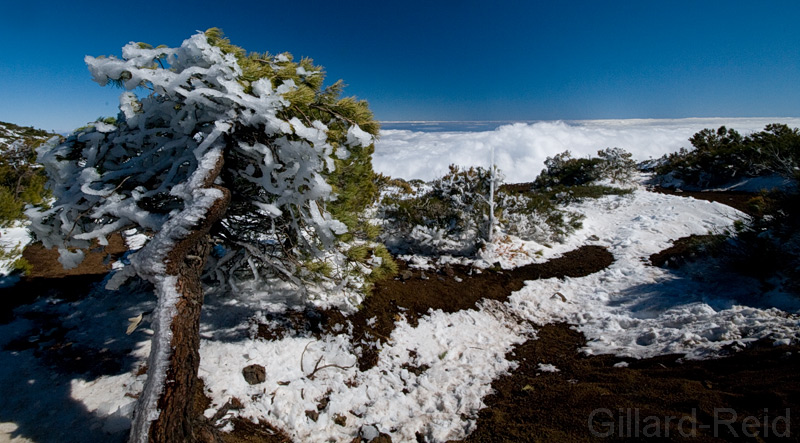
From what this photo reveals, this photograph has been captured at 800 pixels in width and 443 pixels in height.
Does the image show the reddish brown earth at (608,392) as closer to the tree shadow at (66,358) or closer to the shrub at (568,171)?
the tree shadow at (66,358)

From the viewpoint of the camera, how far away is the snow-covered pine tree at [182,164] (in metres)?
2.16

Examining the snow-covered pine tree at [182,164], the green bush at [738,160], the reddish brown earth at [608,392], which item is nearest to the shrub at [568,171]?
the green bush at [738,160]

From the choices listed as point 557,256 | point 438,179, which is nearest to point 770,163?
point 557,256

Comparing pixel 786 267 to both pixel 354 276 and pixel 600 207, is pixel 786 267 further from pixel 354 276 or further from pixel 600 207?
pixel 600 207

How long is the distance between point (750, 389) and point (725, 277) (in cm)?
438

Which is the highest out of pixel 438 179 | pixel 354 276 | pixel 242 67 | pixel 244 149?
pixel 242 67

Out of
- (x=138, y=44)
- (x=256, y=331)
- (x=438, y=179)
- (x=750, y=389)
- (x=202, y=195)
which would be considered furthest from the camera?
(x=438, y=179)

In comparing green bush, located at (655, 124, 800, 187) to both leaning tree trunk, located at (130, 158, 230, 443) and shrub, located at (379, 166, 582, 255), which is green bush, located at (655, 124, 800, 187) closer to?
shrub, located at (379, 166, 582, 255)

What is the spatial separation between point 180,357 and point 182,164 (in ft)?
5.43

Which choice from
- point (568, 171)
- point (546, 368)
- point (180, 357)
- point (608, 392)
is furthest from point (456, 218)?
point (568, 171)

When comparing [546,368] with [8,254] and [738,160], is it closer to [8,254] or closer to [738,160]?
[8,254]

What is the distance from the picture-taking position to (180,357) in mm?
2131

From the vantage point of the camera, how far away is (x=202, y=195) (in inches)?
89.4

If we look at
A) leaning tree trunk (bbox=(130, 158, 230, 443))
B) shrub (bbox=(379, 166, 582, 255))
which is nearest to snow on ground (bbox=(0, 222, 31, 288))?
leaning tree trunk (bbox=(130, 158, 230, 443))
